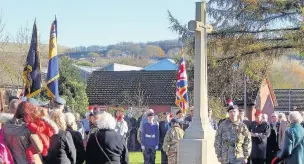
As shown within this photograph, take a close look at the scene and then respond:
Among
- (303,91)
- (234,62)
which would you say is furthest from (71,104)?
(303,91)

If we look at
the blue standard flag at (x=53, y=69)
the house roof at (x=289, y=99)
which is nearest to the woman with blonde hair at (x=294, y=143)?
the blue standard flag at (x=53, y=69)

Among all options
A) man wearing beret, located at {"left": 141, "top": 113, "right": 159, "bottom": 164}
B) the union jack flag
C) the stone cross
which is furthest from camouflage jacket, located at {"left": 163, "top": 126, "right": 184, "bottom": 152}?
the union jack flag

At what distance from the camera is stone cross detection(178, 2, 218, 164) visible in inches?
600

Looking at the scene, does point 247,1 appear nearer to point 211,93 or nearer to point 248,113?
point 211,93

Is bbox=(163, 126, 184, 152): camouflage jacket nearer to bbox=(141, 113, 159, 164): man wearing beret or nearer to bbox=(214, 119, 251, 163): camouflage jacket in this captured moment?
bbox=(214, 119, 251, 163): camouflage jacket

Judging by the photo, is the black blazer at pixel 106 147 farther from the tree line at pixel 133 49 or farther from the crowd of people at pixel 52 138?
the tree line at pixel 133 49

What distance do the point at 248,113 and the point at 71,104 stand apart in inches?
531

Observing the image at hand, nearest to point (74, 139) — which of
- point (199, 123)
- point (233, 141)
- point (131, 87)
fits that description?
point (233, 141)

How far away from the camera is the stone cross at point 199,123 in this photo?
1525cm

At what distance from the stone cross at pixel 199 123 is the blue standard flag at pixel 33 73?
359 centimetres

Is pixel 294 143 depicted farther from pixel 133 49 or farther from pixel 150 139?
pixel 133 49

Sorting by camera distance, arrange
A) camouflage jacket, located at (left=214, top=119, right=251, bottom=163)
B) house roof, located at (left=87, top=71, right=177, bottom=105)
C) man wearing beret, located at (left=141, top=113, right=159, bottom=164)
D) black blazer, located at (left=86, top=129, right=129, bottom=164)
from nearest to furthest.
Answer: black blazer, located at (left=86, top=129, right=129, bottom=164) < camouflage jacket, located at (left=214, top=119, right=251, bottom=163) < man wearing beret, located at (left=141, top=113, right=159, bottom=164) < house roof, located at (left=87, top=71, right=177, bottom=105)

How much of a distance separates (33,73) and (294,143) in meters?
6.10

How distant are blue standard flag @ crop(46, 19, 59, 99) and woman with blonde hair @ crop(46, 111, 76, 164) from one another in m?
3.98
